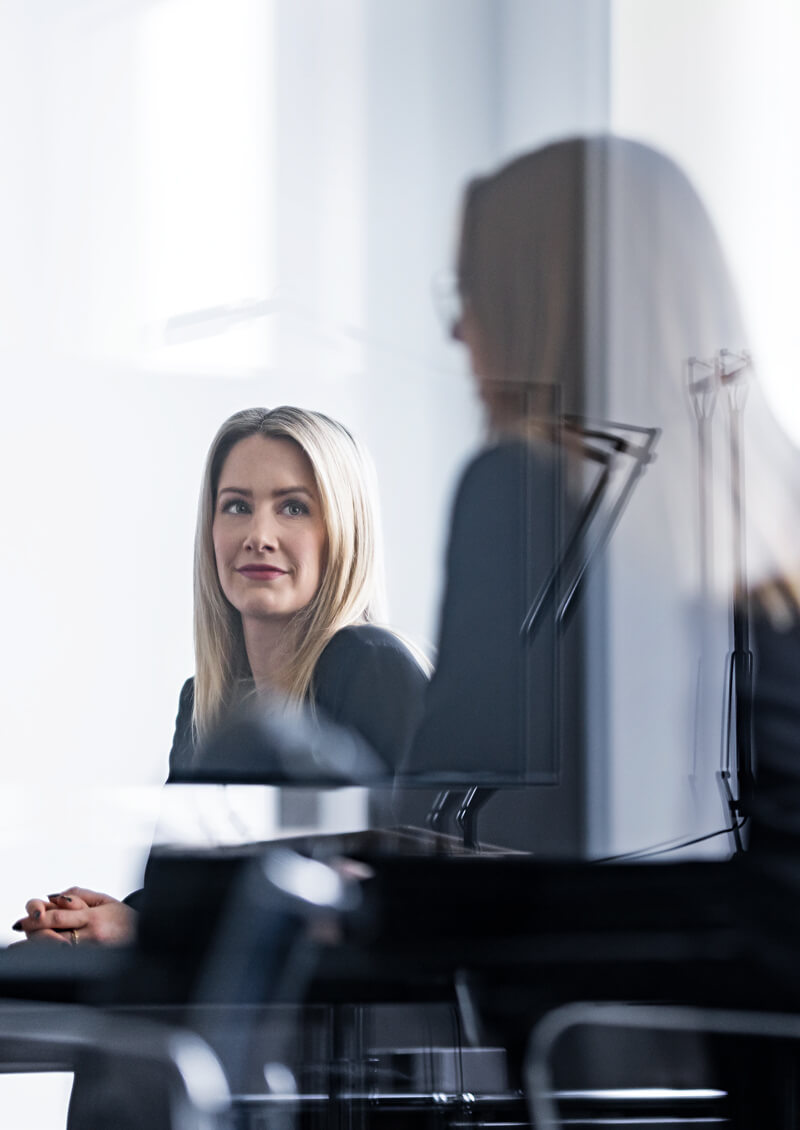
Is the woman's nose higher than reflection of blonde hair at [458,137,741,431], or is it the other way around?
reflection of blonde hair at [458,137,741,431]

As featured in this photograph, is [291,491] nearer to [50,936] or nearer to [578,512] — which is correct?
[578,512]

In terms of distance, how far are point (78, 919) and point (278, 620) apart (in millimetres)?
219

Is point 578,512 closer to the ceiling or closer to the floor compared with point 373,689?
closer to the ceiling

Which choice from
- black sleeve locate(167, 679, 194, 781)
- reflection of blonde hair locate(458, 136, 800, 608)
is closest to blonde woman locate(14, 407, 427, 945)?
black sleeve locate(167, 679, 194, 781)

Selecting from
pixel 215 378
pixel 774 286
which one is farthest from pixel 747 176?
pixel 215 378

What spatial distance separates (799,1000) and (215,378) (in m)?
0.60

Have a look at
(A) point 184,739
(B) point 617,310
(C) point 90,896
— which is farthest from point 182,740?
(B) point 617,310

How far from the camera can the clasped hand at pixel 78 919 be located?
0.68 meters

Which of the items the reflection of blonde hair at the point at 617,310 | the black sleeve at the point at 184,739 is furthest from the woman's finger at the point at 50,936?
the reflection of blonde hair at the point at 617,310

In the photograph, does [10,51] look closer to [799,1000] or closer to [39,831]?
[39,831]

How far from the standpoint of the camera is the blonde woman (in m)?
0.69

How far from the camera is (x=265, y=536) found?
2.29 feet

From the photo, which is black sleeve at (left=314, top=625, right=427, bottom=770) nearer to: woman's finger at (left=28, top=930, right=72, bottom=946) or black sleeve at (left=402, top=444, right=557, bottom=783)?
black sleeve at (left=402, top=444, right=557, bottom=783)

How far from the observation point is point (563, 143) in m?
0.84
